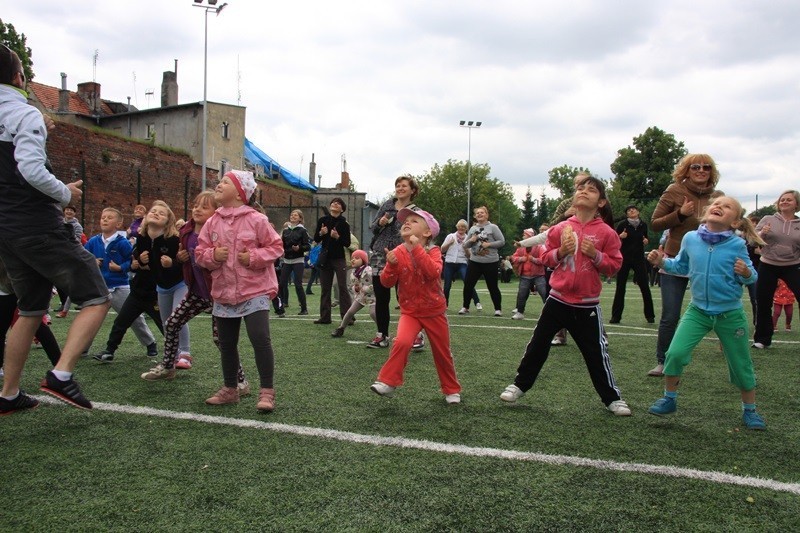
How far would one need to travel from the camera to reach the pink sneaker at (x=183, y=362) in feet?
19.7

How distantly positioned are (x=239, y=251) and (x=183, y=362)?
6.91ft

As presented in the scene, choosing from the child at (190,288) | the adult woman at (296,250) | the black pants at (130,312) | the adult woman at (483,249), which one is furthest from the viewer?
the adult woman at (296,250)

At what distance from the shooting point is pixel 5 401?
410 centimetres

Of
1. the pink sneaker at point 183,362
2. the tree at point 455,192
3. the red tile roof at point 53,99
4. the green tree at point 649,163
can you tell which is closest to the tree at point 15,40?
the red tile roof at point 53,99

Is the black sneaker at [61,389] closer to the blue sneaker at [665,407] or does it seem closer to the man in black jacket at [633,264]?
the blue sneaker at [665,407]

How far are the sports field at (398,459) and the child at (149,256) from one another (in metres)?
0.77

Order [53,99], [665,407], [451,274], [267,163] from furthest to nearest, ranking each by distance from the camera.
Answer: [267,163] → [53,99] → [451,274] → [665,407]

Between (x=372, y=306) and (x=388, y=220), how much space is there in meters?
1.64

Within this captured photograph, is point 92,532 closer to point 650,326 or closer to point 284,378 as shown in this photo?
point 284,378

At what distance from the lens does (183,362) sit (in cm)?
603

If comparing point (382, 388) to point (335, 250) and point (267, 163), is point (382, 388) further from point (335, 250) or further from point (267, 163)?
point (267, 163)

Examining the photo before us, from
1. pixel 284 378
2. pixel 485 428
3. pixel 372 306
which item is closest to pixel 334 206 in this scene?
pixel 372 306

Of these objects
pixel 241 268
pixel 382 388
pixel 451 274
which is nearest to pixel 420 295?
pixel 382 388

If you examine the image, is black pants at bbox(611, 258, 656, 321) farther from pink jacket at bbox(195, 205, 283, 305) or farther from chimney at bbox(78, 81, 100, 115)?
A: chimney at bbox(78, 81, 100, 115)
